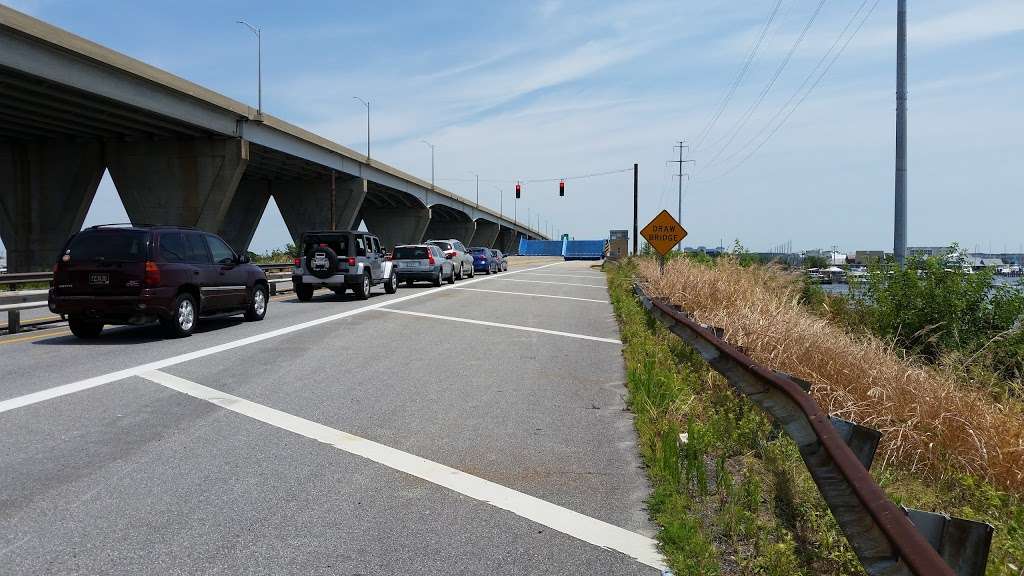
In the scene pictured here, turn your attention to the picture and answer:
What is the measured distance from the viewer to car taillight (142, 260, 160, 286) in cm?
1146

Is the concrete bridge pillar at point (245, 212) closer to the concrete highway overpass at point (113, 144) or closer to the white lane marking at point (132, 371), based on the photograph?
the concrete highway overpass at point (113, 144)

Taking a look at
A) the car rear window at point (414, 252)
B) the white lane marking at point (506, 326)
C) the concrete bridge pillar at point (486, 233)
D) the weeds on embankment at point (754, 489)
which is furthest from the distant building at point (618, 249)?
the concrete bridge pillar at point (486, 233)

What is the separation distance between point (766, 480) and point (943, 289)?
9.20 meters

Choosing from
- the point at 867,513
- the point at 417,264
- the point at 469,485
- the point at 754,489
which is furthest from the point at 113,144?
the point at 867,513

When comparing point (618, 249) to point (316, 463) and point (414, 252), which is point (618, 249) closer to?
point (414, 252)

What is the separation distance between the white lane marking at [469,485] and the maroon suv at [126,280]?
4.90m

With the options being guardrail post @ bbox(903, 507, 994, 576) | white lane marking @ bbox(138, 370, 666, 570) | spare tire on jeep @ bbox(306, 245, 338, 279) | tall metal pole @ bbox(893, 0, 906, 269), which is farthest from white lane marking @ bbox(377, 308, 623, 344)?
guardrail post @ bbox(903, 507, 994, 576)

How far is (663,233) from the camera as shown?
65.5ft

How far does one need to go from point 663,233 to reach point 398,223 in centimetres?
6148

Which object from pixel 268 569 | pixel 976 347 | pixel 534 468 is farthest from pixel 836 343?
pixel 268 569

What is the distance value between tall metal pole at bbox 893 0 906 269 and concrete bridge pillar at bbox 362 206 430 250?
61.6 m

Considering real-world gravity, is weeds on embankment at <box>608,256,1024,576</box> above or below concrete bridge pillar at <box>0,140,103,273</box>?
below

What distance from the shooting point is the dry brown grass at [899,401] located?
4758mm

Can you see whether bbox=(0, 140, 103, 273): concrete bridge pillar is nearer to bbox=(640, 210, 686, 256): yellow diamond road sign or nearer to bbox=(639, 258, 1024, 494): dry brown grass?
bbox=(640, 210, 686, 256): yellow diamond road sign
